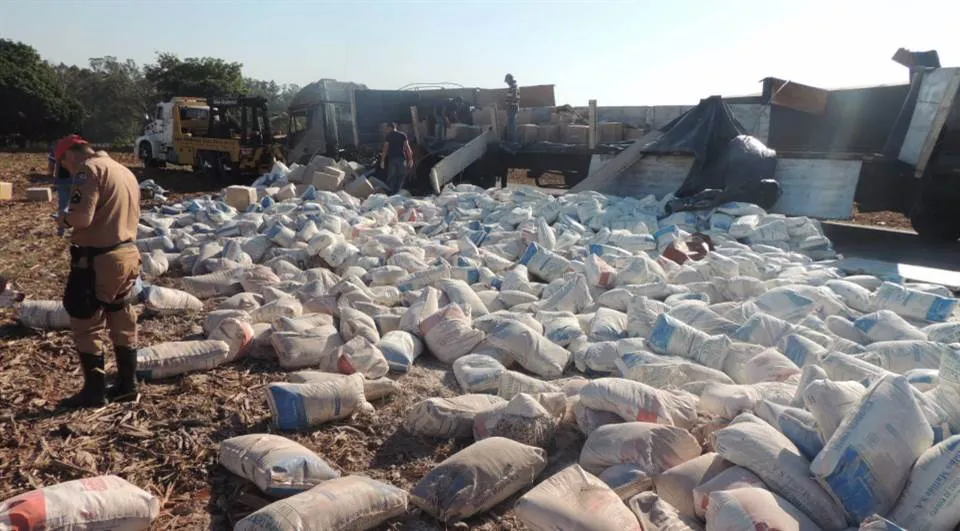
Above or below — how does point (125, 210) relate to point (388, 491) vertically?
above

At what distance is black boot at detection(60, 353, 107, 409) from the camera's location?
291cm

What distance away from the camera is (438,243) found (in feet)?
20.2

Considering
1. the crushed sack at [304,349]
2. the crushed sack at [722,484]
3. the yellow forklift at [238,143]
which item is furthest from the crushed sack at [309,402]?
the yellow forklift at [238,143]

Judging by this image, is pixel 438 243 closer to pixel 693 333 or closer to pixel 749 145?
pixel 693 333

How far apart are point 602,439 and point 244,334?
86.7 inches

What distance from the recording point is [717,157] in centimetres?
812

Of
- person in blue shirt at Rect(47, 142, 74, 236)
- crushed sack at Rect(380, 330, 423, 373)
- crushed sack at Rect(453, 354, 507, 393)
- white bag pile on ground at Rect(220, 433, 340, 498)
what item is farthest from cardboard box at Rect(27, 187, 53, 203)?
white bag pile on ground at Rect(220, 433, 340, 498)

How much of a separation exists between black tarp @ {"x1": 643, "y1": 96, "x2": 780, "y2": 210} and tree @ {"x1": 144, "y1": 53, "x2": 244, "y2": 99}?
3070cm

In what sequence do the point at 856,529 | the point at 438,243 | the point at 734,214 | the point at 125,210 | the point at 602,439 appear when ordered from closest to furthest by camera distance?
the point at 856,529 → the point at 602,439 → the point at 125,210 → the point at 438,243 → the point at 734,214

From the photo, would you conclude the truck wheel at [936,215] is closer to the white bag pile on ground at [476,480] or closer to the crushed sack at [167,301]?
the white bag pile on ground at [476,480]

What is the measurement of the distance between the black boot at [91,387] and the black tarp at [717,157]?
626cm

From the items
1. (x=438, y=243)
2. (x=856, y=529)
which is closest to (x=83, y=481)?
(x=856, y=529)

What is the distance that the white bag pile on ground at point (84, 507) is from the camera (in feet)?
5.87

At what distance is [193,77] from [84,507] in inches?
1490
